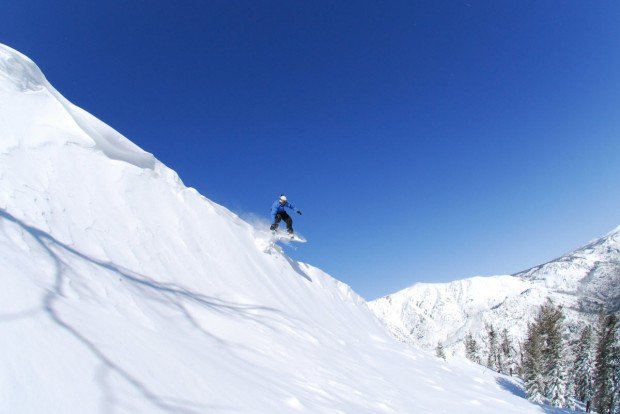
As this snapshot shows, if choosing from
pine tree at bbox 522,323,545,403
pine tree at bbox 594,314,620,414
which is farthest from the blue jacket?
pine tree at bbox 594,314,620,414

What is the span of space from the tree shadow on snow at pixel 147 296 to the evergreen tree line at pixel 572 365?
42958 millimetres

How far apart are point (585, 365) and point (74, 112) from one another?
6388 cm

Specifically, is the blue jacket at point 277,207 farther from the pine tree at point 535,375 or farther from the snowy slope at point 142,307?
the pine tree at point 535,375

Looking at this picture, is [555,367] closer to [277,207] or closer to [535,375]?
[535,375]

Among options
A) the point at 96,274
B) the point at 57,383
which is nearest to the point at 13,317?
the point at 57,383

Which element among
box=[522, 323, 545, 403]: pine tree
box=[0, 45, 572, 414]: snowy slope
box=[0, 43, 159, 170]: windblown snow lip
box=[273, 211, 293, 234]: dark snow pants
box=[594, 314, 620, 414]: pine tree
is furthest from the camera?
box=[594, 314, 620, 414]: pine tree

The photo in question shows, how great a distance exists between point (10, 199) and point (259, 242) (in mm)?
8151

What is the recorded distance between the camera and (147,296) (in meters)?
5.48

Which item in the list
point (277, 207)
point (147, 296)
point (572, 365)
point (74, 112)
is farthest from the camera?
point (572, 365)

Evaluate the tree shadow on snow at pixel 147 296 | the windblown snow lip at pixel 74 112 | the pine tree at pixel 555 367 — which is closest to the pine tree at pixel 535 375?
the pine tree at pixel 555 367

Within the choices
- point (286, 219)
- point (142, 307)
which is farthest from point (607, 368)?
point (142, 307)

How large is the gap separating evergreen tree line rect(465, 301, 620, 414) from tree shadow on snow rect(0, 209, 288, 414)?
141ft

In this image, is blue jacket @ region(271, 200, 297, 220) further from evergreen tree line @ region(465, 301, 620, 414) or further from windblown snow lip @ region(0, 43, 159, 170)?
evergreen tree line @ region(465, 301, 620, 414)

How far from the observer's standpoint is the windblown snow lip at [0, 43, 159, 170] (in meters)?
8.14
